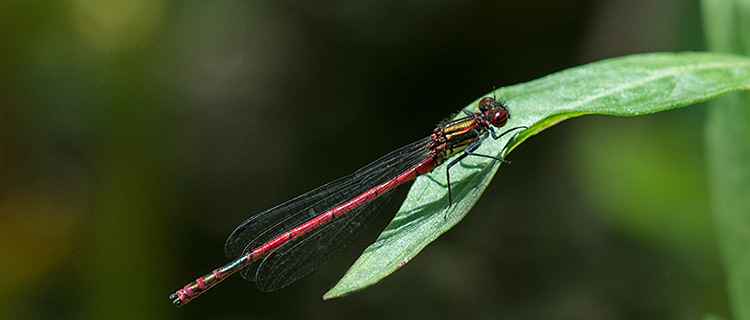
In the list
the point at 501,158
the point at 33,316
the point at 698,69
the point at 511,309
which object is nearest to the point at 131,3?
the point at 33,316

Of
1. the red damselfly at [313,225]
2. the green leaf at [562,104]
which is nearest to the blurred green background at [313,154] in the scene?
the red damselfly at [313,225]

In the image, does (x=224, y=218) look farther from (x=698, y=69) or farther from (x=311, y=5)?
(x=698, y=69)

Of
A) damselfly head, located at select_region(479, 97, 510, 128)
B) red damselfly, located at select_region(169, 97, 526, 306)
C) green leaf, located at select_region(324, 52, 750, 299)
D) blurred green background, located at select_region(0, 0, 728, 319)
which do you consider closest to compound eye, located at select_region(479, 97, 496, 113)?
damselfly head, located at select_region(479, 97, 510, 128)

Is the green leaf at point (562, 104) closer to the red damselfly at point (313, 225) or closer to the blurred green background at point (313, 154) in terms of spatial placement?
the red damselfly at point (313, 225)

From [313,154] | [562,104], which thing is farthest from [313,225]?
[313,154]

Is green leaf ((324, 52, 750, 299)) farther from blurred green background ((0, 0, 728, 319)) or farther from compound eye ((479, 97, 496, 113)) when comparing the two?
blurred green background ((0, 0, 728, 319))
